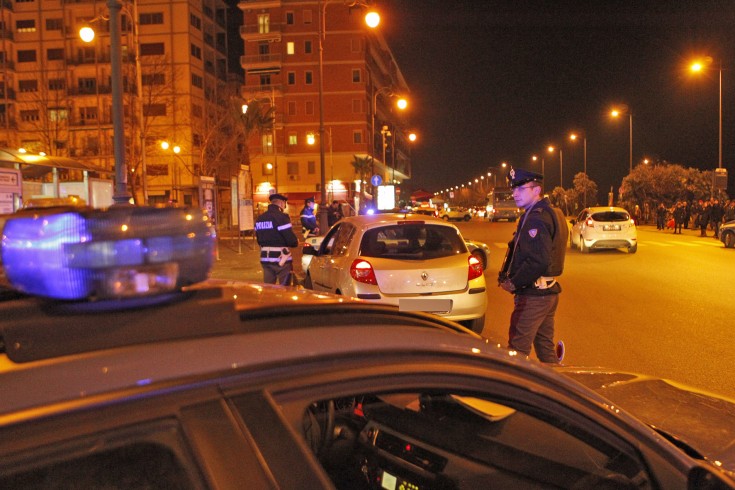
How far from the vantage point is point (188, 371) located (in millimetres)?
1296

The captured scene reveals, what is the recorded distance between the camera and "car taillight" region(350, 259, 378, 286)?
741 cm

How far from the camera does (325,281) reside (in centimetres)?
845

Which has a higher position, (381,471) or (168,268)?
(168,268)

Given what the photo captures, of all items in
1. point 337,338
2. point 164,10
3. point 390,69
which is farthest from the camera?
point 390,69

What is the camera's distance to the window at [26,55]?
68.1 meters

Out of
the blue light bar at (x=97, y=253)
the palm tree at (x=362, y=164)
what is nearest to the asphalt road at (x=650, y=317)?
the blue light bar at (x=97, y=253)

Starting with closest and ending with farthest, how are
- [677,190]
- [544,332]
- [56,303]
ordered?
[56,303]
[544,332]
[677,190]

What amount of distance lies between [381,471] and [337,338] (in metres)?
Result: 1.06

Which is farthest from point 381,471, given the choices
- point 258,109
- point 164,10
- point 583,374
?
point 164,10

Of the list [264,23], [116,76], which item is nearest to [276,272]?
[116,76]

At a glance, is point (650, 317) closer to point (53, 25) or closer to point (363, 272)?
point (363, 272)

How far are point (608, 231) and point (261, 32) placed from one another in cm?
6156

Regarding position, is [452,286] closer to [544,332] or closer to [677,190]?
[544,332]

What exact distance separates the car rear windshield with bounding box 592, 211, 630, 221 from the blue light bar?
21885mm
